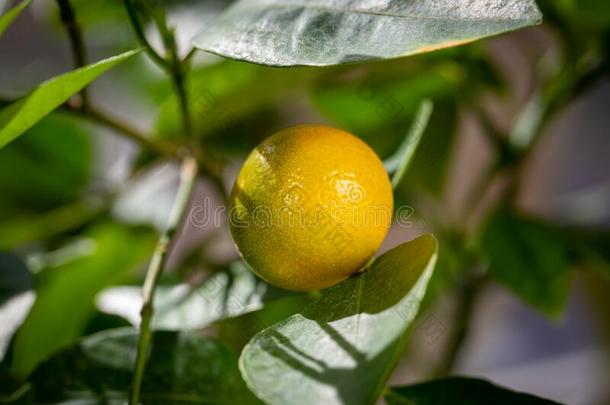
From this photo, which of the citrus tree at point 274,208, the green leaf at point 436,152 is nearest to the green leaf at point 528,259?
the citrus tree at point 274,208

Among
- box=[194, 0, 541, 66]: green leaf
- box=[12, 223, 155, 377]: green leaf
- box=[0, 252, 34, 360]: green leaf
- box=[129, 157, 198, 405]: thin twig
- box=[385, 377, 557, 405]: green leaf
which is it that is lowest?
box=[12, 223, 155, 377]: green leaf

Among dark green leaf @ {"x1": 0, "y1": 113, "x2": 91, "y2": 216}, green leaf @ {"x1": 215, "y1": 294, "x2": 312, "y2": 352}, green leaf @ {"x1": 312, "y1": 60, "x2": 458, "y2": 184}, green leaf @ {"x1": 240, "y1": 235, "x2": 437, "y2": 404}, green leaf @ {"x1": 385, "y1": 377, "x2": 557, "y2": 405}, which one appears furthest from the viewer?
dark green leaf @ {"x1": 0, "y1": 113, "x2": 91, "y2": 216}

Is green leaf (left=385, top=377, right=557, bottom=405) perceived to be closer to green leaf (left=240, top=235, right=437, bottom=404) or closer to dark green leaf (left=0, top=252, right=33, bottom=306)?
green leaf (left=240, top=235, right=437, bottom=404)

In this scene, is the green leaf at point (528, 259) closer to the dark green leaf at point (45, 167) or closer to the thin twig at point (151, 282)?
the thin twig at point (151, 282)

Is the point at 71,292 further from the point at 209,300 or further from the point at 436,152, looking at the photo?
the point at 436,152

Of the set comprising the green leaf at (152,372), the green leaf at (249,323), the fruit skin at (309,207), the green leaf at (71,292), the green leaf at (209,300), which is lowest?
the green leaf at (249,323)

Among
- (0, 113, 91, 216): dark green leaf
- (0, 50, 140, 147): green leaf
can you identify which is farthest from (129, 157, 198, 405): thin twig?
(0, 113, 91, 216): dark green leaf

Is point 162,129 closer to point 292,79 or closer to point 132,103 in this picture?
point 292,79
